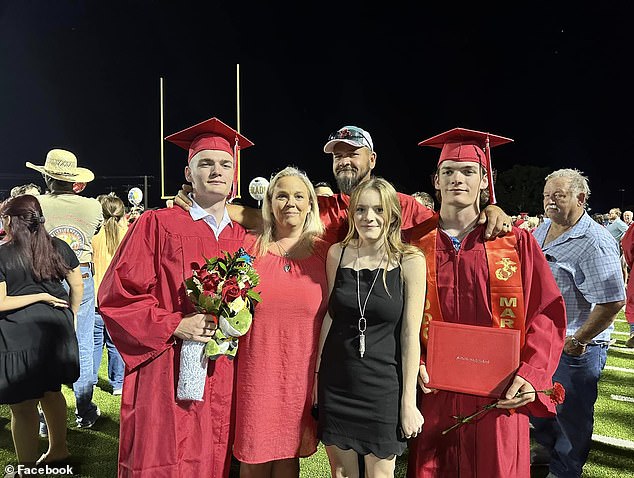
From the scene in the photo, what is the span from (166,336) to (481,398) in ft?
5.15

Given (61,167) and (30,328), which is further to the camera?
(61,167)

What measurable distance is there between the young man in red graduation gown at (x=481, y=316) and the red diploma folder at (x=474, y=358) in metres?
0.04

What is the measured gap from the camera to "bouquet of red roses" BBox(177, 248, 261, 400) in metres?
2.29

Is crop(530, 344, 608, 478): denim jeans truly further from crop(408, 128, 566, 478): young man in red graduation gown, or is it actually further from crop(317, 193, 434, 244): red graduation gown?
crop(317, 193, 434, 244): red graduation gown

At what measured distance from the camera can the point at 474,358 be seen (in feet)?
7.54

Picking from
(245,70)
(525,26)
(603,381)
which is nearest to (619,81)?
(525,26)

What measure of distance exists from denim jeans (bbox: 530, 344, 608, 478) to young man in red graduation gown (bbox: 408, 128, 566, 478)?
1.25 m

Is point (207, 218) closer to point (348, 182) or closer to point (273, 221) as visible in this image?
point (273, 221)

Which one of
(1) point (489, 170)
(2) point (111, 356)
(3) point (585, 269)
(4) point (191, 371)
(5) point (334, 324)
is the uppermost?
(1) point (489, 170)

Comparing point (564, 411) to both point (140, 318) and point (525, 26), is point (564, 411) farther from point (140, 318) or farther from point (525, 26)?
point (525, 26)

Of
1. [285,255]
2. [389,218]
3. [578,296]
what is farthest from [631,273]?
[285,255]

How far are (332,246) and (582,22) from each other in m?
36.9

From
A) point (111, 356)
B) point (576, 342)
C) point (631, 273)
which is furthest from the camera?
point (111, 356)

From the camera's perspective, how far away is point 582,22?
32.0 meters
